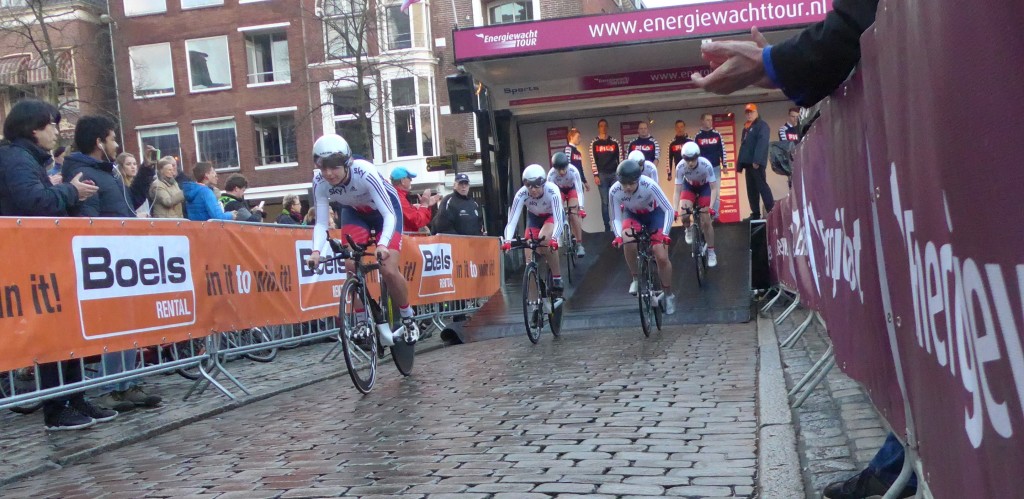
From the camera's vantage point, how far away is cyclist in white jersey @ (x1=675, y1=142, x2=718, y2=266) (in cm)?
1631

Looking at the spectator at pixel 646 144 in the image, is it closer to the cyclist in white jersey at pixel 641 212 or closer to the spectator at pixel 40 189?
the cyclist in white jersey at pixel 641 212

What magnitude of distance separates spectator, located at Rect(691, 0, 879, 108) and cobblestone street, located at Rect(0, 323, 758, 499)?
1.95m

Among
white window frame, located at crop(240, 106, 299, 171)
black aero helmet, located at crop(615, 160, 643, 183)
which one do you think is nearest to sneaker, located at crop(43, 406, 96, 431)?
black aero helmet, located at crop(615, 160, 643, 183)

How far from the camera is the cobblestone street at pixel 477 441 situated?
5.12 metres

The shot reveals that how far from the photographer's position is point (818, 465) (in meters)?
5.08

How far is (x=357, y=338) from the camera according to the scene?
341 inches

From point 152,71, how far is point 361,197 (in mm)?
41986

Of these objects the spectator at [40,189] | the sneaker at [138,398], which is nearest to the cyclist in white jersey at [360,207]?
the sneaker at [138,398]

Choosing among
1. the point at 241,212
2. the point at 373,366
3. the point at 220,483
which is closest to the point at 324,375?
the point at 373,366

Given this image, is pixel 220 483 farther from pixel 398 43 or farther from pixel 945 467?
pixel 398 43

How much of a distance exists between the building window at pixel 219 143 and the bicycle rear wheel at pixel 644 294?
37413 millimetres

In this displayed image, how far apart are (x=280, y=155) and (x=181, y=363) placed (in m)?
39.6

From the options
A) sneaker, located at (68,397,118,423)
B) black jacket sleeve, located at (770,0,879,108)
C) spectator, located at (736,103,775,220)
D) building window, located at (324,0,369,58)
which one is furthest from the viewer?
building window, located at (324,0,369,58)

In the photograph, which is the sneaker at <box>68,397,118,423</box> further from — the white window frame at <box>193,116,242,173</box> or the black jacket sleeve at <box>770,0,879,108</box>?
the white window frame at <box>193,116,242,173</box>
